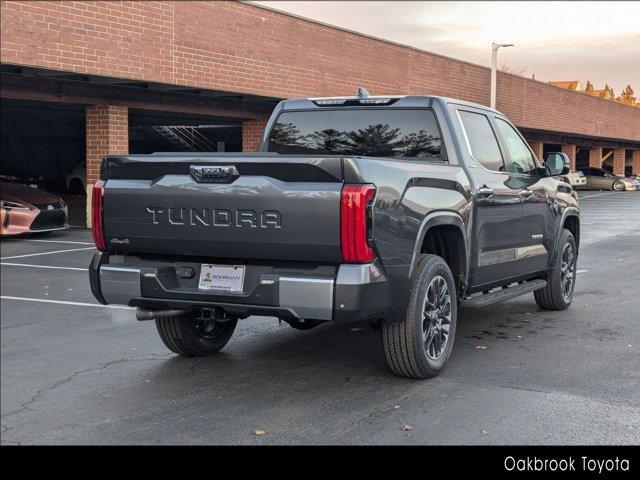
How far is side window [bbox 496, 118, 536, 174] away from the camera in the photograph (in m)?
7.57

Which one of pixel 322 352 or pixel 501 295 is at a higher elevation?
pixel 501 295

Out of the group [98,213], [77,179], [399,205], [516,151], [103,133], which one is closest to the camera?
[399,205]

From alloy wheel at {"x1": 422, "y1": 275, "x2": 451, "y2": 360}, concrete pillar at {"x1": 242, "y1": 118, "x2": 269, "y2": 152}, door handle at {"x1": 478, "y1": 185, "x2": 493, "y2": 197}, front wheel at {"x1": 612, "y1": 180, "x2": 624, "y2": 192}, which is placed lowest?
alloy wheel at {"x1": 422, "y1": 275, "x2": 451, "y2": 360}

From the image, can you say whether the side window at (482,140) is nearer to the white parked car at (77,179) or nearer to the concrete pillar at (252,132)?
the concrete pillar at (252,132)

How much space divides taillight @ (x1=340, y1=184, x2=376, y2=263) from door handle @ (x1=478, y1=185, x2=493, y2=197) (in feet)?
6.24

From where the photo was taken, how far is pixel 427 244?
19.9 feet

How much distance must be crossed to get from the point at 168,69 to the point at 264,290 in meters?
13.0

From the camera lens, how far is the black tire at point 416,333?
5.45 metres

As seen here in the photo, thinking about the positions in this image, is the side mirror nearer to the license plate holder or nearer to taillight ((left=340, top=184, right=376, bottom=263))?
taillight ((left=340, top=184, right=376, bottom=263))

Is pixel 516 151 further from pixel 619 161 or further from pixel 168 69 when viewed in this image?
pixel 619 161

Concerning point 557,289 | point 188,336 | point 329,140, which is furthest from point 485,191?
point 188,336

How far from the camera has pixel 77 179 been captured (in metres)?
25.7
